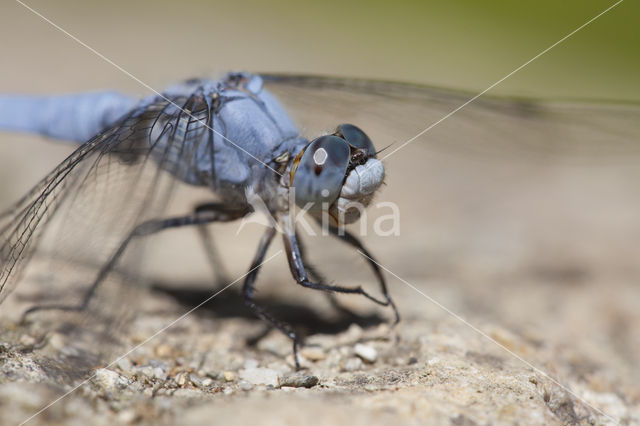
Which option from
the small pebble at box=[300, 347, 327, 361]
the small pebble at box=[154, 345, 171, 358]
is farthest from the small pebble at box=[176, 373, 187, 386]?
the small pebble at box=[300, 347, 327, 361]

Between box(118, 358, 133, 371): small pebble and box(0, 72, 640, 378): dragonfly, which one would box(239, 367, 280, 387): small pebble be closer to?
box(0, 72, 640, 378): dragonfly

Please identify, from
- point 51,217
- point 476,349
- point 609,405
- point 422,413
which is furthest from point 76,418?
point 609,405

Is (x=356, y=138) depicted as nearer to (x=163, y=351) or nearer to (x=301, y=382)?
(x=301, y=382)

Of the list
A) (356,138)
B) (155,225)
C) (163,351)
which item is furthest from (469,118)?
(163,351)

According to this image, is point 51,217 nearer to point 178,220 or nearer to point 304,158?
point 178,220

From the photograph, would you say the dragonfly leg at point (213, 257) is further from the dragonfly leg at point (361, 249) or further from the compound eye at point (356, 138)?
the compound eye at point (356, 138)
